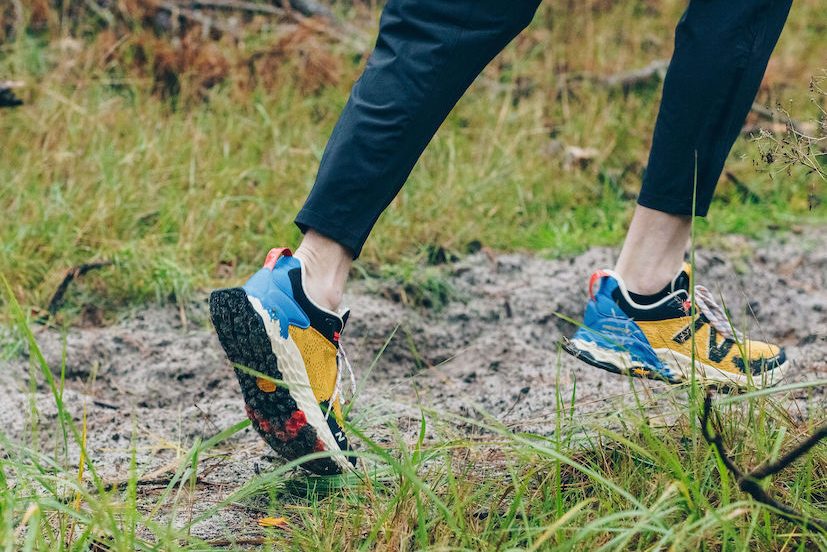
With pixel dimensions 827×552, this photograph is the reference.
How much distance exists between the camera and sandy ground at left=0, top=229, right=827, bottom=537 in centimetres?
181

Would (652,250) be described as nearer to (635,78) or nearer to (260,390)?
(260,390)

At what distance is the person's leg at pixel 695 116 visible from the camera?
171cm

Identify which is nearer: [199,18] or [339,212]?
[339,212]

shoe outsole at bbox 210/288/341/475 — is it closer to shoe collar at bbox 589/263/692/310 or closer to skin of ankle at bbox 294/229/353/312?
skin of ankle at bbox 294/229/353/312

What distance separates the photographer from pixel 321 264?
1.61m

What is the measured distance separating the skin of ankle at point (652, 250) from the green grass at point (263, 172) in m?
0.83

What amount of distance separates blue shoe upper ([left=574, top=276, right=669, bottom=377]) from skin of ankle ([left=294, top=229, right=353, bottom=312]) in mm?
586

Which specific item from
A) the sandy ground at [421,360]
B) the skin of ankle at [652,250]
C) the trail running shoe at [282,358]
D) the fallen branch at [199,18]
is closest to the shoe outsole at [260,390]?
the trail running shoe at [282,358]

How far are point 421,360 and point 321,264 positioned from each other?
99cm

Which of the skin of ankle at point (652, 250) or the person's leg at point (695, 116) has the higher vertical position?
the person's leg at point (695, 116)

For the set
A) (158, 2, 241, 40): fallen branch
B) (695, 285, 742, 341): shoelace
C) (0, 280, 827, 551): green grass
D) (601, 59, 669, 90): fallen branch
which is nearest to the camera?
(0, 280, 827, 551): green grass

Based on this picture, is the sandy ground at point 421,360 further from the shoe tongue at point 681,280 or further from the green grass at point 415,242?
the shoe tongue at point 681,280

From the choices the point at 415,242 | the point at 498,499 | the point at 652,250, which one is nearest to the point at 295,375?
the point at 498,499

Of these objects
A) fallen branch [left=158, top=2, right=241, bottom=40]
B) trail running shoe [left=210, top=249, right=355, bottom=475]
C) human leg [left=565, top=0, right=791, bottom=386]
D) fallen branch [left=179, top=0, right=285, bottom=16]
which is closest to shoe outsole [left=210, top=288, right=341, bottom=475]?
trail running shoe [left=210, top=249, right=355, bottom=475]
